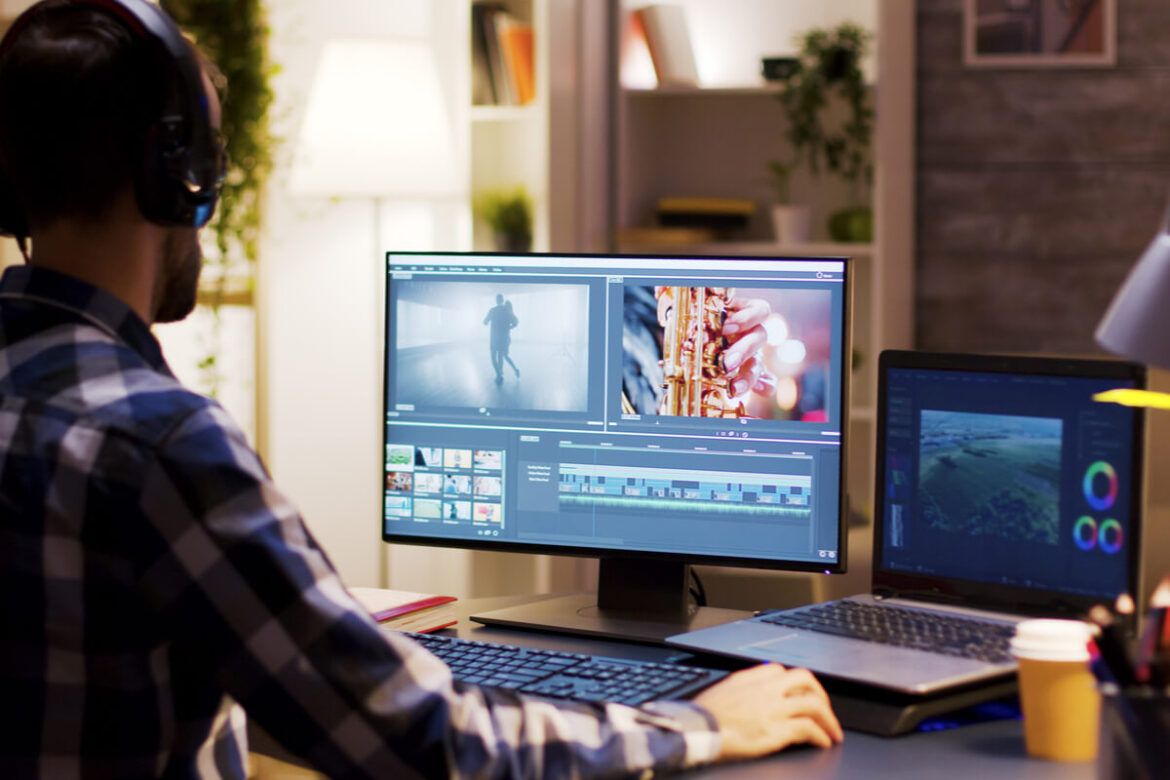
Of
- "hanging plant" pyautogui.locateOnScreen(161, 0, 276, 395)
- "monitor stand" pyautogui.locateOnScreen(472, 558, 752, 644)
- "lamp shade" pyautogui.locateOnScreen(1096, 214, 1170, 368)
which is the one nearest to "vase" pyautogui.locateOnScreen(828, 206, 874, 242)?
"hanging plant" pyautogui.locateOnScreen(161, 0, 276, 395)

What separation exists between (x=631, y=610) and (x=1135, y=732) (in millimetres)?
823

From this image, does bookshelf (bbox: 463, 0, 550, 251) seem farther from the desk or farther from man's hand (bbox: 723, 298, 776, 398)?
the desk

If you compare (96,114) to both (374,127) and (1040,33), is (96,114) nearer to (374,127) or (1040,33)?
(374,127)

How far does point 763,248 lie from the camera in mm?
4191

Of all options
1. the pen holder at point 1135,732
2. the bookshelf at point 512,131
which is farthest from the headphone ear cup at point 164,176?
the bookshelf at point 512,131

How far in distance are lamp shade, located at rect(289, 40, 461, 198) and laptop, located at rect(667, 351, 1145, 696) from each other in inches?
92.5

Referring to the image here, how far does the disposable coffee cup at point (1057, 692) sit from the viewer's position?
4.26 feet

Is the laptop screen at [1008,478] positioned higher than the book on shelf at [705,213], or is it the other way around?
the book on shelf at [705,213]

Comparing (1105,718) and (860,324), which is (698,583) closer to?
(1105,718)

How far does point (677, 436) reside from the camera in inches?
67.8

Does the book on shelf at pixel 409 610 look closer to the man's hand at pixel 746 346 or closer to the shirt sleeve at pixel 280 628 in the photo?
the man's hand at pixel 746 346

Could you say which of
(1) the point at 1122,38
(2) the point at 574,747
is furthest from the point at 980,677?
(1) the point at 1122,38

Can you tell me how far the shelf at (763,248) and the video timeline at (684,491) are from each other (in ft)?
7.81

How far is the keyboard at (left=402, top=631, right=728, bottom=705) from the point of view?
1427 millimetres
